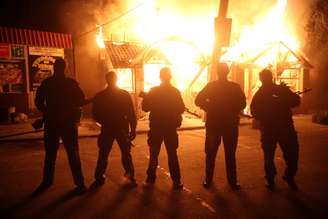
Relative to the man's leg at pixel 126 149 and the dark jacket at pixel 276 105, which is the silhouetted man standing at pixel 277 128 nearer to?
the dark jacket at pixel 276 105

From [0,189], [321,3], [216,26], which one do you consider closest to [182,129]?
[216,26]

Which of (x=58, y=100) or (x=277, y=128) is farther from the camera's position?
(x=277, y=128)

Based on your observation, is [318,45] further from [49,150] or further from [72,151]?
[49,150]

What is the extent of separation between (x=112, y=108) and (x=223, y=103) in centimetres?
179

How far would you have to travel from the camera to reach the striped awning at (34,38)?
13277 millimetres

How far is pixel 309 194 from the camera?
5.18 m

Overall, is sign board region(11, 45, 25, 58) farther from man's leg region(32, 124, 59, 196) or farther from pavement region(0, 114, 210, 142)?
man's leg region(32, 124, 59, 196)

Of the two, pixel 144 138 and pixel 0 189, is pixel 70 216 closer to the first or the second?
pixel 0 189

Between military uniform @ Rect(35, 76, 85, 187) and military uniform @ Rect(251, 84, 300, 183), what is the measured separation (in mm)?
3001

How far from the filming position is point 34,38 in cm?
1381

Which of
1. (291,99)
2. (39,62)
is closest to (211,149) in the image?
(291,99)

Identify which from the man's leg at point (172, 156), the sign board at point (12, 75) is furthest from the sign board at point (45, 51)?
the man's leg at point (172, 156)

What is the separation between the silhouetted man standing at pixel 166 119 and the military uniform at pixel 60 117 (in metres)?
1.18

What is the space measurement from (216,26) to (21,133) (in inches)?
281
